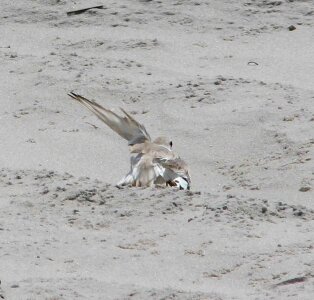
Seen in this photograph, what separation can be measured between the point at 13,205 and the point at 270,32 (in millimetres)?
2065

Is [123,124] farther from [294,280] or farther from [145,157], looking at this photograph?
[294,280]

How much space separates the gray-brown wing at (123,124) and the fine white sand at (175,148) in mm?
79

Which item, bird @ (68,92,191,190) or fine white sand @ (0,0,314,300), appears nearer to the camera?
fine white sand @ (0,0,314,300)

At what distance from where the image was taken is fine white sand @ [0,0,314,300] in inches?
123

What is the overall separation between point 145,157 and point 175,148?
0.30 m

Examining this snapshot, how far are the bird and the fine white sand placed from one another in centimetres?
8

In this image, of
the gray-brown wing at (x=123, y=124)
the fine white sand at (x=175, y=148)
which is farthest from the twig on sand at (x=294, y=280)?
the gray-brown wing at (x=123, y=124)

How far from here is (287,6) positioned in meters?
5.53

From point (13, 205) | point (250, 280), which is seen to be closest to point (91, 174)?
point (13, 205)

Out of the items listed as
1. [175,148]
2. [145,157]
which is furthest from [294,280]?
[175,148]

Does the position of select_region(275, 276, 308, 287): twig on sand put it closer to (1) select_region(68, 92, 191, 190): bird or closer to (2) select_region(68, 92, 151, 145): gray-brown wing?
(1) select_region(68, 92, 191, 190): bird

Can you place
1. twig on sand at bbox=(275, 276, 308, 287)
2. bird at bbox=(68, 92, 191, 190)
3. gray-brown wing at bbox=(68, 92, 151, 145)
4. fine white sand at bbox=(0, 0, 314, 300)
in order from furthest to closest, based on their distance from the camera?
gray-brown wing at bbox=(68, 92, 151, 145) < bird at bbox=(68, 92, 191, 190) < fine white sand at bbox=(0, 0, 314, 300) < twig on sand at bbox=(275, 276, 308, 287)

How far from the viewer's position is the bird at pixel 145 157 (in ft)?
12.6

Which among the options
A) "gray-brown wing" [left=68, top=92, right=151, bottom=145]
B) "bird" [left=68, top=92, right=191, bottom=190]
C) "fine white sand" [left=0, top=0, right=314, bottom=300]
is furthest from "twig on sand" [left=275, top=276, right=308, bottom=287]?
"gray-brown wing" [left=68, top=92, right=151, bottom=145]
